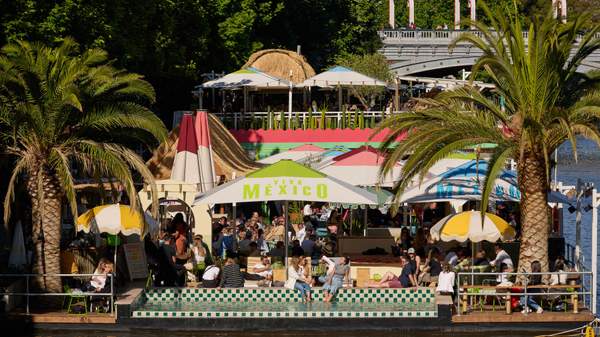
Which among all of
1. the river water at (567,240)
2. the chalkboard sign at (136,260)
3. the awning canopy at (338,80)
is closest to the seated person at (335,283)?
the river water at (567,240)

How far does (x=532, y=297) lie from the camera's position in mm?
26797

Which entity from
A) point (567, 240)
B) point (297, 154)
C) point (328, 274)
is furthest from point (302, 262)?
point (567, 240)

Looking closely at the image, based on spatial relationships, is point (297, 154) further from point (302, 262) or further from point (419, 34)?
point (419, 34)

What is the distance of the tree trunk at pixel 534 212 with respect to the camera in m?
27.5

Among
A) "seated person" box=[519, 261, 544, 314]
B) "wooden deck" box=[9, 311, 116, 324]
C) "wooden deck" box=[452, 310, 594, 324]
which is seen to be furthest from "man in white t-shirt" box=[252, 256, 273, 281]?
"seated person" box=[519, 261, 544, 314]

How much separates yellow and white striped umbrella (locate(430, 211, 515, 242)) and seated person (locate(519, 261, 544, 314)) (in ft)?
3.25

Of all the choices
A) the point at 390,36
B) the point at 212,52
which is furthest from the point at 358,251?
the point at 390,36

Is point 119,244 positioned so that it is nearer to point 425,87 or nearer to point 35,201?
point 35,201

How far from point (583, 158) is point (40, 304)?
209ft

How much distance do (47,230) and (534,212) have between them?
346 inches

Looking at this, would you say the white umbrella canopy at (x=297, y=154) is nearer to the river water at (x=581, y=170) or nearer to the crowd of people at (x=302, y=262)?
the crowd of people at (x=302, y=262)

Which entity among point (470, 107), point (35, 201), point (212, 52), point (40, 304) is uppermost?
point (212, 52)

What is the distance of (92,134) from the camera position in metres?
28.1

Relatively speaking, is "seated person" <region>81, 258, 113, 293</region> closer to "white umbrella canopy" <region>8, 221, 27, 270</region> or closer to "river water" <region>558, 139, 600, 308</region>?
"white umbrella canopy" <region>8, 221, 27, 270</region>
